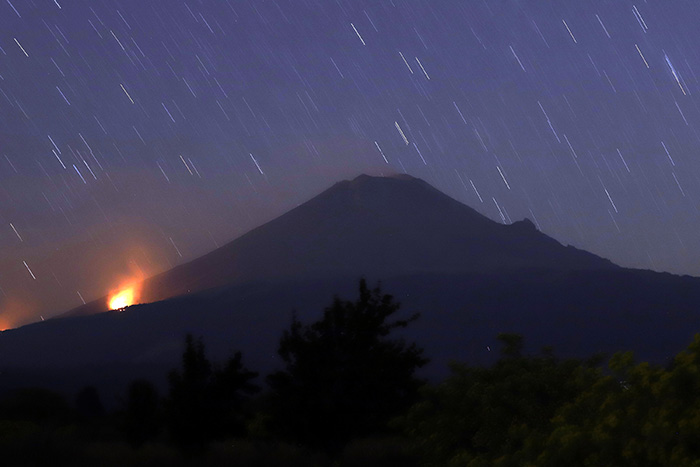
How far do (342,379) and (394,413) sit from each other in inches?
60.5

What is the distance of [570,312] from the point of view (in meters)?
153

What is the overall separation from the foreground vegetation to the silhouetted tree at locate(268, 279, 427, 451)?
0.03 meters

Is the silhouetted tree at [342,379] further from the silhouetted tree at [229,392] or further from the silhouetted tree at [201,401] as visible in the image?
the silhouetted tree at [201,401]

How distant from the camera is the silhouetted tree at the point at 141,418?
22.0m

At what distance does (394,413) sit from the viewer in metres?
16.2

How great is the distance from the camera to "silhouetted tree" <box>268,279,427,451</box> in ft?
50.7

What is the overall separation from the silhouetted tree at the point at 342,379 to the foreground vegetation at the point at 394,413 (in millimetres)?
27

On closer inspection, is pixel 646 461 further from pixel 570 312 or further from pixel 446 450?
pixel 570 312

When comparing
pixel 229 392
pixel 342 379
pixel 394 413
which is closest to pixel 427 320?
pixel 229 392

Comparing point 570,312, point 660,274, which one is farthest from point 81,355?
point 660,274

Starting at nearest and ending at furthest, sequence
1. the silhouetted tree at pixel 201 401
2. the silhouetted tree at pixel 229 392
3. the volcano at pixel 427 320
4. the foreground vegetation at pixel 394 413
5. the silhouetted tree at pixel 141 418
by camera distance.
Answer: the foreground vegetation at pixel 394 413, the silhouetted tree at pixel 201 401, the silhouetted tree at pixel 229 392, the silhouetted tree at pixel 141 418, the volcano at pixel 427 320

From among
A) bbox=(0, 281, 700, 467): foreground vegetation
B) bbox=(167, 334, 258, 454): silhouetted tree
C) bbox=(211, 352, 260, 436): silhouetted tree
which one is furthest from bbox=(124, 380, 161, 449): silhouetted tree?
bbox=(211, 352, 260, 436): silhouetted tree

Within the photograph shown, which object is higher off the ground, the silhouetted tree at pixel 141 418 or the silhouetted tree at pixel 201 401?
the silhouetted tree at pixel 141 418

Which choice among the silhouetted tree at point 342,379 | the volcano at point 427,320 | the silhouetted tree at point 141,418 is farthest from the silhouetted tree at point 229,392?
the volcano at point 427,320
